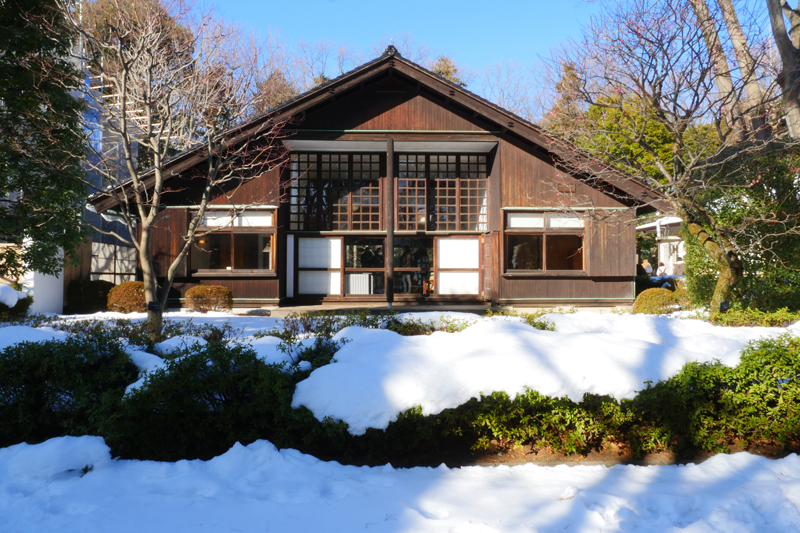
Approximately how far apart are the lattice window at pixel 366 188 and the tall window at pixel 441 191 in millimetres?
745

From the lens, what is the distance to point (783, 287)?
9.35 m

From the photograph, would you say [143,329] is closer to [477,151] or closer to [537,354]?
[537,354]

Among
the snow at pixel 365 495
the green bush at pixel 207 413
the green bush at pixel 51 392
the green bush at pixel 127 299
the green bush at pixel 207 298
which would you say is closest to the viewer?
the snow at pixel 365 495

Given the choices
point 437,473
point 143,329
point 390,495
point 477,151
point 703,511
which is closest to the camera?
point 703,511

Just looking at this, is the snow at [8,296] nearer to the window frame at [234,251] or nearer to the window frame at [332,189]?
the window frame at [234,251]

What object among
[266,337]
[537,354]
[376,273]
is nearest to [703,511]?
[537,354]

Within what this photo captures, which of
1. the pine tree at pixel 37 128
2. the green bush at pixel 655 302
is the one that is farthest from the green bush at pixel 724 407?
the pine tree at pixel 37 128

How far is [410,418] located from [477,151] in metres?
12.7

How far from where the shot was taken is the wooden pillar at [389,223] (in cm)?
1407

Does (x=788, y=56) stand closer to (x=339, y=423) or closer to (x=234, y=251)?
A: (x=339, y=423)

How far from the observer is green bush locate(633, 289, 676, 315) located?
12.1 meters

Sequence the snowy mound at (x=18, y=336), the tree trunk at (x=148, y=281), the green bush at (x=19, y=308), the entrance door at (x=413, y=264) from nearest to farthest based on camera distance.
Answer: the snowy mound at (x=18, y=336)
the tree trunk at (x=148, y=281)
the green bush at (x=19, y=308)
the entrance door at (x=413, y=264)

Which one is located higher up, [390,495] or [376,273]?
[376,273]

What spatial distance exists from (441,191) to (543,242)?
3752 millimetres
